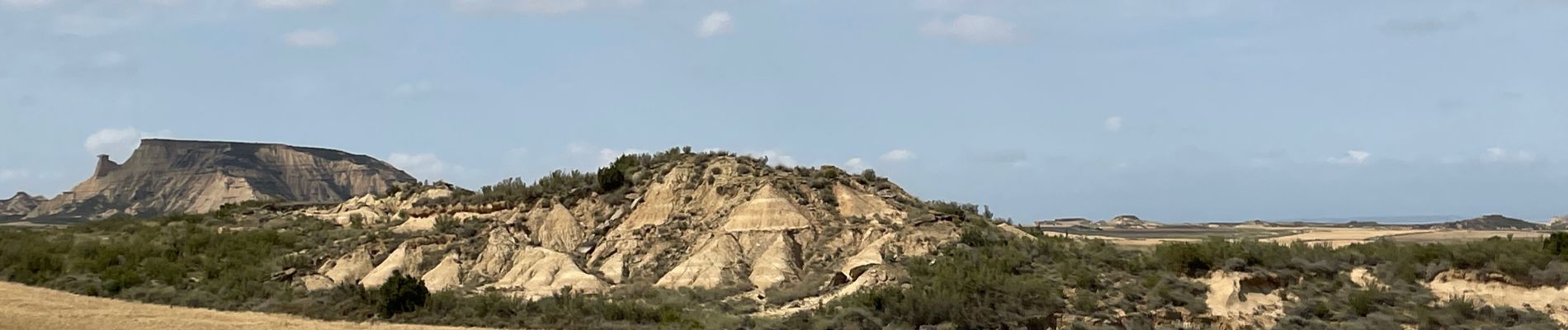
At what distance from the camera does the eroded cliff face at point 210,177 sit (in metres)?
82.3

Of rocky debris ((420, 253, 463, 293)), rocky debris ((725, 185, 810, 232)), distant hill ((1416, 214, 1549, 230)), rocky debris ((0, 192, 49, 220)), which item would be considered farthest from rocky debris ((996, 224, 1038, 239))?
rocky debris ((0, 192, 49, 220))

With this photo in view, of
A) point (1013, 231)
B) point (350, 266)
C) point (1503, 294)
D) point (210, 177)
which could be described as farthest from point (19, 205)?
point (1503, 294)

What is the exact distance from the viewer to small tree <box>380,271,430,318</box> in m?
19.8

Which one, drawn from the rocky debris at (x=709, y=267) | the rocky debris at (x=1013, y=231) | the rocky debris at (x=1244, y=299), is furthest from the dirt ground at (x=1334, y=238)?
the rocky debris at (x=709, y=267)

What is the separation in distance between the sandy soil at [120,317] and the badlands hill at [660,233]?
385cm

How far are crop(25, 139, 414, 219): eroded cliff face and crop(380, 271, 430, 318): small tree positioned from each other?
66844 mm

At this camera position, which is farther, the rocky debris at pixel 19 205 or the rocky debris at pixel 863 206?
the rocky debris at pixel 19 205

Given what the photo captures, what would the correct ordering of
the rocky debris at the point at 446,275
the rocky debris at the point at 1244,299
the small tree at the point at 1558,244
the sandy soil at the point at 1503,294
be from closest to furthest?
the sandy soil at the point at 1503,294 < the rocky debris at the point at 1244,299 < the small tree at the point at 1558,244 < the rocky debris at the point at 446,275

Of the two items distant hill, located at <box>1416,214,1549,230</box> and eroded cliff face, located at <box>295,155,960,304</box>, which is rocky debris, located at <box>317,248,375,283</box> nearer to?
eroded cliff face, located at <box>295,155,960,304</box>

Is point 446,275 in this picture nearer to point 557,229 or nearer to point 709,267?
point 557,229

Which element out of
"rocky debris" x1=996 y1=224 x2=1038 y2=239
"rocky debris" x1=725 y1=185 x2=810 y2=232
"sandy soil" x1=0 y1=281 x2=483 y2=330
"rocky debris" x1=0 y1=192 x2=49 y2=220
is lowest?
"sandy soil" x1=0 y1=281 x2=483 y2=330

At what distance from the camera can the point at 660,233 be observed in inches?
1013

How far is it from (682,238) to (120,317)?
11.3 meters

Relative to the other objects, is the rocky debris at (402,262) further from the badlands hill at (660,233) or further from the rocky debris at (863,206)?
the rocky debris at (863,206)
